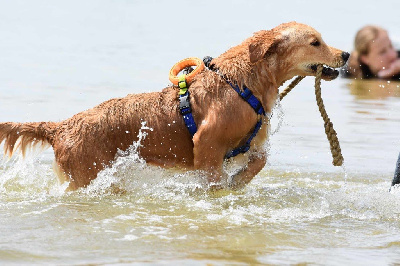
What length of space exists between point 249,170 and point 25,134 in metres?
2.12

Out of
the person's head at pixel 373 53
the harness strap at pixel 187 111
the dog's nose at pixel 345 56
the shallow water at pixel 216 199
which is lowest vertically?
the shallow water at pixel 216 199

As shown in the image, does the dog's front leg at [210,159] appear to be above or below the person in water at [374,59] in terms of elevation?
below

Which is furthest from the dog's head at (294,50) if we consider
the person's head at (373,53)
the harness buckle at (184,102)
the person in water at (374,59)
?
the person's head at (373,53)

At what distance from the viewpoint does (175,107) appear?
23.5 ft

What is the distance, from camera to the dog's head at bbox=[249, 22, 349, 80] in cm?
712

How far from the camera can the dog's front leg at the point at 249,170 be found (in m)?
7.38

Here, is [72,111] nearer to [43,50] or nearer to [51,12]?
[43,50]

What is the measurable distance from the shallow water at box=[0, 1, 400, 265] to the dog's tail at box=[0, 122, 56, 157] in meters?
0.14

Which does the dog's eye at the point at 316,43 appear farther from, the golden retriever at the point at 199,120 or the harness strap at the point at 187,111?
the harness strap at the point at 187,111

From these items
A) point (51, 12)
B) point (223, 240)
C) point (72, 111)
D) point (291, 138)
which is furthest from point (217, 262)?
point (51, 12)

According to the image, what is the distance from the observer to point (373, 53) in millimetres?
16094

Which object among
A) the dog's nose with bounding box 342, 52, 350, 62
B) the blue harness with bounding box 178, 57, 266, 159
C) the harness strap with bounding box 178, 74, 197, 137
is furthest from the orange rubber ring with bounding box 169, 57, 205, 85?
the dog's nose with bounding box 342, 52, 350, 62

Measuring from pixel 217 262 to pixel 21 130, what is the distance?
2.79 metres

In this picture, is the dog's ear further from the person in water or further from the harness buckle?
the person in water
